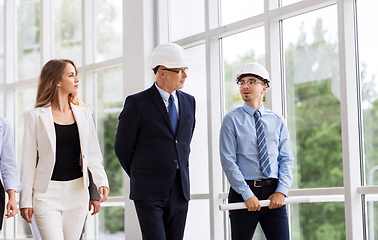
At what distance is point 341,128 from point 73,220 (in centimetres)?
190

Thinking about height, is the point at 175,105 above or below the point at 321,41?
below

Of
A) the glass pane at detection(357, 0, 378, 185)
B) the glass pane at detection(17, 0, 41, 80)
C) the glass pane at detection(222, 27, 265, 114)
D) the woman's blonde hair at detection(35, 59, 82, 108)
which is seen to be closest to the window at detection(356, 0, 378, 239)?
the glass pane at detection(357, 0, 378, 185)

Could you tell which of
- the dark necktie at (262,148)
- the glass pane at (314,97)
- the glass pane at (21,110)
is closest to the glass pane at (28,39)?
the glass pane at (21,110)

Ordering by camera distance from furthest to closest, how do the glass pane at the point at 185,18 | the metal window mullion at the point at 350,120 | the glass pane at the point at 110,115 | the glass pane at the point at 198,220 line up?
the glass pane at the point at 110,115 → the glass pane at the point at 185,18 → the glass pane at the point at 198,220 → the metal window mullion at the point at 350,120

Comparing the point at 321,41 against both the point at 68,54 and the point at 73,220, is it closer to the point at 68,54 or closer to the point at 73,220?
the point at 73,220

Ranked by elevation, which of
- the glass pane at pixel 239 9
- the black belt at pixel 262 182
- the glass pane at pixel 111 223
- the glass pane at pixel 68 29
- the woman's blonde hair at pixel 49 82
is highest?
the glass pane at pixel 68 29

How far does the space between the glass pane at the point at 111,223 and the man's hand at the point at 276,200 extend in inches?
117

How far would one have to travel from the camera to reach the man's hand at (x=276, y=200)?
9.39 feet

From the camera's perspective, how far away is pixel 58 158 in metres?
3.06

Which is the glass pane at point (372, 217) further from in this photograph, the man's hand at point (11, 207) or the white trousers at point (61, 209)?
the man's hand at point (11, 207)

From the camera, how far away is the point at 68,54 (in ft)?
21.3

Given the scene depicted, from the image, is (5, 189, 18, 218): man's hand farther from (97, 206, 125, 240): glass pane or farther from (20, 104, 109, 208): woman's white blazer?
(97, 206, 125, 240): glass pane

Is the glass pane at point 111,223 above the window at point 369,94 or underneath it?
underneath

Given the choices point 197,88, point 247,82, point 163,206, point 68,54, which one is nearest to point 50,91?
point 163,206
